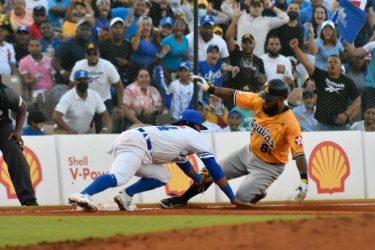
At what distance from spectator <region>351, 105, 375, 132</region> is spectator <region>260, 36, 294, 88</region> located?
144cm

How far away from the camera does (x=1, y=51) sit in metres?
16.0

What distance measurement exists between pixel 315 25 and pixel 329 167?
2.98m

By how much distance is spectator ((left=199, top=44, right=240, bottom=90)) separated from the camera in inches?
674

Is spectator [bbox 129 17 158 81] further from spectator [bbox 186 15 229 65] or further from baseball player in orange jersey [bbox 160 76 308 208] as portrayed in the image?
baseball player in orange jersey [bbox 160 76 308 208]

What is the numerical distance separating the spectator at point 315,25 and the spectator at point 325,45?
3.4 inches

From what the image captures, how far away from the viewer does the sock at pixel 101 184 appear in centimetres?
1209

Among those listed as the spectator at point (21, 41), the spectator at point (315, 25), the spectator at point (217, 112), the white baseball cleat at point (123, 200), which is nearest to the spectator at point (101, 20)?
the spectator at point (21, 41)

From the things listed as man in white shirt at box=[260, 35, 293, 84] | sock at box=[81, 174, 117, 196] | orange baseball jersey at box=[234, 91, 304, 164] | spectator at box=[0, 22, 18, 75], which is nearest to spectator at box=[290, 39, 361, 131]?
man in white shirt at box=[260, 35, 293, 84]

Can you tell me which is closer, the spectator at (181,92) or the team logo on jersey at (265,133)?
the team logo on jersey at (265,133)

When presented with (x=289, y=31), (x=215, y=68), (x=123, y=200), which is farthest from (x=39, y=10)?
(x=123, y=200)

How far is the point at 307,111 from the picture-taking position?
58.1ft

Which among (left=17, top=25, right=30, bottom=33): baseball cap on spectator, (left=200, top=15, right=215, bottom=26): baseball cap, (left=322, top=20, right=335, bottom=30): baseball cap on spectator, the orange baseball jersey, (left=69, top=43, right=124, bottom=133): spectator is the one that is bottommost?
the orange baseball jersey

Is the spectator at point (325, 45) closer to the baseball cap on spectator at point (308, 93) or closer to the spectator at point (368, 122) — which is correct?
the baseball cap on spectator at point (308, 93)

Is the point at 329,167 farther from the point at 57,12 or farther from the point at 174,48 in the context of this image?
the point at 57,12
